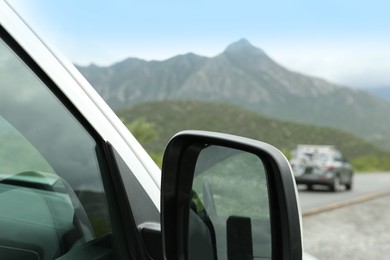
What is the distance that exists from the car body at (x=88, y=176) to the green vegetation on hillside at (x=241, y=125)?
53.6 m

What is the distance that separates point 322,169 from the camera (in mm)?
19266

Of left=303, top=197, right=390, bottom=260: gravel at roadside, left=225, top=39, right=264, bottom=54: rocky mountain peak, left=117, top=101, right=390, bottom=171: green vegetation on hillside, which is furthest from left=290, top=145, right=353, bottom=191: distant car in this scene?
left=117, top=101, right=390, bottom=171: green vegetation on hillside

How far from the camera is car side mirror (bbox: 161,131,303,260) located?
3.68 feet

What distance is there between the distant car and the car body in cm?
1768

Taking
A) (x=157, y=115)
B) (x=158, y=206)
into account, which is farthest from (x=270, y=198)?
(x=157, y=115)

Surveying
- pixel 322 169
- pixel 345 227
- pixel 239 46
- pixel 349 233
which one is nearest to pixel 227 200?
pixel 239 46

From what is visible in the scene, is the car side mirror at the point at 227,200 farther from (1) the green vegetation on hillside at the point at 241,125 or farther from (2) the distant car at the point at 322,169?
(1) the green vegetation on hillside at the point at 241,125

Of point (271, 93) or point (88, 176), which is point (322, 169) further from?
point (271, 93)

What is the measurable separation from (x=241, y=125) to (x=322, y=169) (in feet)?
152

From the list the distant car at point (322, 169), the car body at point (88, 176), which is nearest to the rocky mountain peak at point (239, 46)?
the car body at point (88, 176)

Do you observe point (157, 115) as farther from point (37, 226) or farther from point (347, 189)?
point (37, 226)

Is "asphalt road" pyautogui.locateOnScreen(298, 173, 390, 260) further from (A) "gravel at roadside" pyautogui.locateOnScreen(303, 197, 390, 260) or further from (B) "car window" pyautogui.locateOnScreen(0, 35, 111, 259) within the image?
(B) "car window" pyautogui.locateOnScreen(0, 35, 111, 259)

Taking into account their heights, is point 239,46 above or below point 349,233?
above

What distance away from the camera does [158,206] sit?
1412 mm
